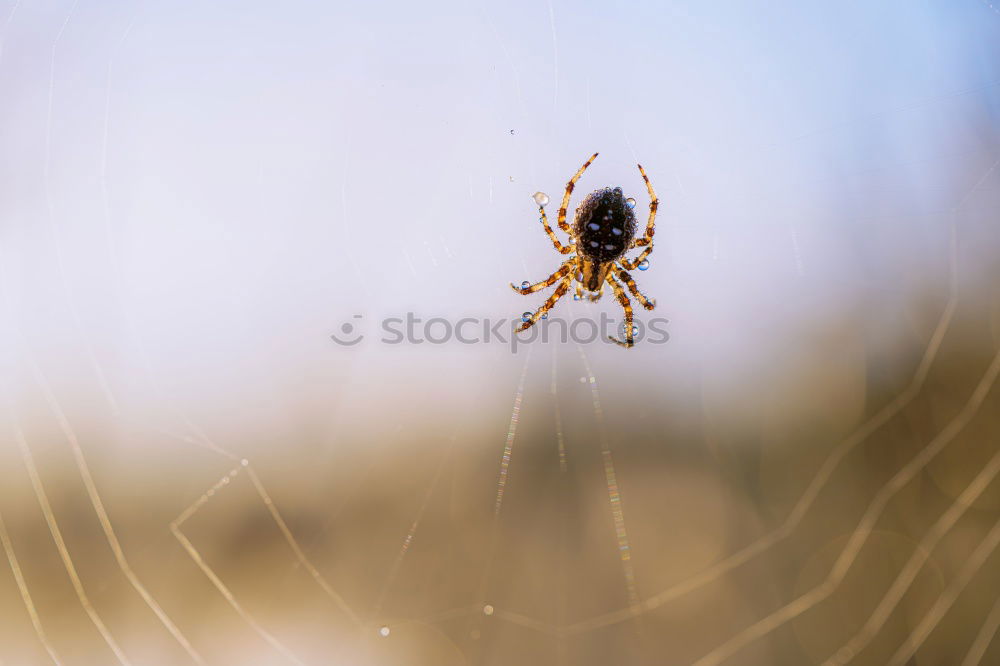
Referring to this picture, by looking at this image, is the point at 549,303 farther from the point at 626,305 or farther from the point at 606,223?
the point at 606,223

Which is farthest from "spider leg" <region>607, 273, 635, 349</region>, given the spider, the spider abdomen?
the spider abdomen

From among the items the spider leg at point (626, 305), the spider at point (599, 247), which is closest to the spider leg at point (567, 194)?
the spider at point (599, 247)

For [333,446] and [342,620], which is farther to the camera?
[333,446]

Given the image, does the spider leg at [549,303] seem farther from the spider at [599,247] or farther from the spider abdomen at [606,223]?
the spider abdomen at [606,223]

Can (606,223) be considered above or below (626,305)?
above

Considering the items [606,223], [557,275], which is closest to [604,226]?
[606,223]

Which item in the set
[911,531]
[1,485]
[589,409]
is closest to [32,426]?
[1,485]

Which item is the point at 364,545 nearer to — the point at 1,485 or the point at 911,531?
the point at 1,485
